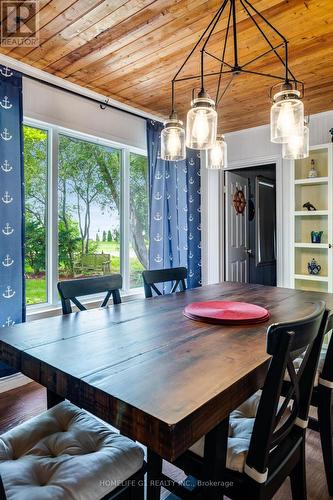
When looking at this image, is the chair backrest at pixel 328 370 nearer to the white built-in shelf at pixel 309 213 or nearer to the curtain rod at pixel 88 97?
the white built-in shelf at pixel 309 213

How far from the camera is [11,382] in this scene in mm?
2562

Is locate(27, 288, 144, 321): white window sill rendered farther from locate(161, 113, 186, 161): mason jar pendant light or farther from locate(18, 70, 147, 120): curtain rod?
locate(18, 70, 147, 120): curtain rod

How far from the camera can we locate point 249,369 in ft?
3.49

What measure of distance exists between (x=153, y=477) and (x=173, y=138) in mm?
1671

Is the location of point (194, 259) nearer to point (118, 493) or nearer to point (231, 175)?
point (231, 175)

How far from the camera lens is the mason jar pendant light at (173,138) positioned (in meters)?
1.86

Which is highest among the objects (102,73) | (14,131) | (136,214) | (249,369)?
(102,73)

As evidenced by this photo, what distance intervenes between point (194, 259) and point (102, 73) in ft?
7.56

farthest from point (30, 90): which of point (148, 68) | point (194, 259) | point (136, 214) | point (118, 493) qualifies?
point (118, 493)

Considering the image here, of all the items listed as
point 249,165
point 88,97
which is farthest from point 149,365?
point 249,165

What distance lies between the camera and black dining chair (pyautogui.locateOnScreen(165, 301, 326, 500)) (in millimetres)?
987

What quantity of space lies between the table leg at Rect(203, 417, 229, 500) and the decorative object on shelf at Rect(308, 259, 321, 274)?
9.20 feet

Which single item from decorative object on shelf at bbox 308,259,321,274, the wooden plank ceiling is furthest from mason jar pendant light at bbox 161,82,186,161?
decorative object on shelf at bbox 308,259,321,274

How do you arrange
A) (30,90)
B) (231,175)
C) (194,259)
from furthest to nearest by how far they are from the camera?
(231,175), (194,259), (30,90)
